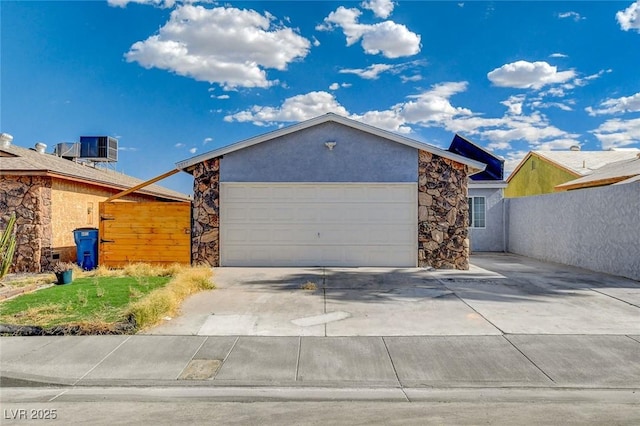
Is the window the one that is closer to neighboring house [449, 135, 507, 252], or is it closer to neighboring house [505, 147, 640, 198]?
neighboring house [449, 135, 507, 252]

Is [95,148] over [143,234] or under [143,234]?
over

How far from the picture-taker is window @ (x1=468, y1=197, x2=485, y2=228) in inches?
778

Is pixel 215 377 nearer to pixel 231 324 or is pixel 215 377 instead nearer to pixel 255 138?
pixel 231 324

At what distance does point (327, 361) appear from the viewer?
5.82m

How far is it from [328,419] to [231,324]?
3.41 metres

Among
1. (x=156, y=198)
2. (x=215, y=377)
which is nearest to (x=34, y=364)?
(x=215, y=377)

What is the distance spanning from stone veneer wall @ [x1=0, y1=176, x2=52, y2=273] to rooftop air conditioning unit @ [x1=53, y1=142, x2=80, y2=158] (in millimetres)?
6947

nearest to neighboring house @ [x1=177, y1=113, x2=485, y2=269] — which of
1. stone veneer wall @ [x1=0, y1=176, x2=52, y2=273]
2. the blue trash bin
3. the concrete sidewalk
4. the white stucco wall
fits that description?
the blue trash bin

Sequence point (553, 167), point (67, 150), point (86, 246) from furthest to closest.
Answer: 1. point (553, 167)
2. point (67, 150)
3. point (86, 246)

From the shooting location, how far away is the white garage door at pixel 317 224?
13703 mm

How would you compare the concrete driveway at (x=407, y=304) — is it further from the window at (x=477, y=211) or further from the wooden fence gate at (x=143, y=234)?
the window at (x=477, y=211)

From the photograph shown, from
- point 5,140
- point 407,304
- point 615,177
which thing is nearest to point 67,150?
point 5,140

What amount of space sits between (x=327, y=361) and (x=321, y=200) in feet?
27.2

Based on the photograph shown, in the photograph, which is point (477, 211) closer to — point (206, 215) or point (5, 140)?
point (206, 215)
